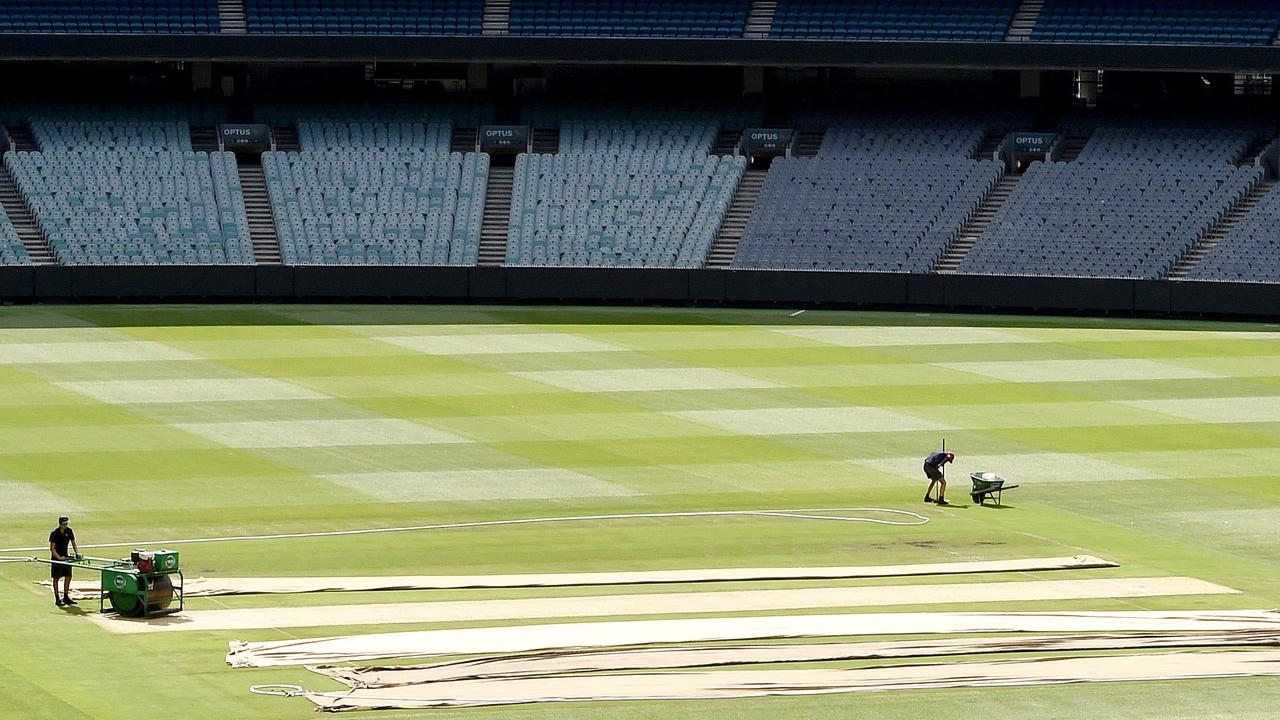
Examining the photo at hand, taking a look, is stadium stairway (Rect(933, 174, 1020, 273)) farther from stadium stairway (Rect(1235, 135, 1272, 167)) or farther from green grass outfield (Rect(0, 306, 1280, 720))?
stadium stairway (Rect(1235, 135, 1272, 167))

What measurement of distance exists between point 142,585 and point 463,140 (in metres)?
51.8

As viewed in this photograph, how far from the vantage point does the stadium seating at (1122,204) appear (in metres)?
65.5

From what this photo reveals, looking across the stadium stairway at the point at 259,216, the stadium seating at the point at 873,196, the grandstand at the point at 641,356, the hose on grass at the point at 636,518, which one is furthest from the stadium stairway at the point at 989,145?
the hose on grass at the point at 636,518

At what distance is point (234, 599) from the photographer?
84.6 ft

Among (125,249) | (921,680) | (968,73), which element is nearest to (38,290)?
(125,249)

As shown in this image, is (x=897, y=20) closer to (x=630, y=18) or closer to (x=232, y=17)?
(x=630, y=18)

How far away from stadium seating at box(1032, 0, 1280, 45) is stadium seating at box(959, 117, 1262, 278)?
10.7 feet

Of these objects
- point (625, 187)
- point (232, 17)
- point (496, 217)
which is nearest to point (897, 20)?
point (625, 187)

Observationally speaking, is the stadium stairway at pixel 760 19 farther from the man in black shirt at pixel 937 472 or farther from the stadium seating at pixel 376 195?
the man in black shirt at pixel 937 472

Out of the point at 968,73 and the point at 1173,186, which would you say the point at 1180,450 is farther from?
the point at 968,73

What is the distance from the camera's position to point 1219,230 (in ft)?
219

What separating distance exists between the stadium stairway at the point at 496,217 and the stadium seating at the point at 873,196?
770cm

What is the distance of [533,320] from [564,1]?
18933 millimetres

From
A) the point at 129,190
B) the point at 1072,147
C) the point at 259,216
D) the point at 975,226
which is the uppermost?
the point at 1072,147
